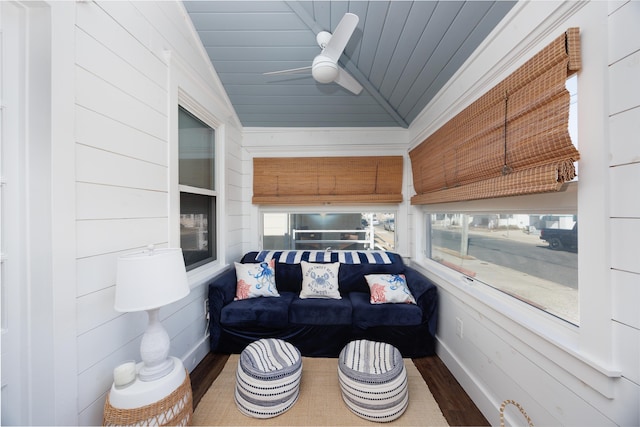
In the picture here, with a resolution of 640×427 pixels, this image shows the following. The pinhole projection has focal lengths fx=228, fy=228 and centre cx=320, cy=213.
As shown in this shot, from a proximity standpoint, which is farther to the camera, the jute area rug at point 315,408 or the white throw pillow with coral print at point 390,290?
the white throw pillow with coral print at point 390,290

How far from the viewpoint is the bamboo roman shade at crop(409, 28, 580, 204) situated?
3.35 feet

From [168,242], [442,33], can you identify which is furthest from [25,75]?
[442,33]

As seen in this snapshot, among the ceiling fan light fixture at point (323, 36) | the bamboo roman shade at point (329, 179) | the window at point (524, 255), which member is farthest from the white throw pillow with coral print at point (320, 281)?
the ceiling fan light fixture at point (323, 36)

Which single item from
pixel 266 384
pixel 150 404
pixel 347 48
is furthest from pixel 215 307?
pixel 347 48

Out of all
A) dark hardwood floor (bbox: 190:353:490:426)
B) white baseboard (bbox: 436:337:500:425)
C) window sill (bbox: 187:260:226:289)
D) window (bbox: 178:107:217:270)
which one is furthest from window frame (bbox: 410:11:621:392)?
window (bbox: 178:107:217:270)

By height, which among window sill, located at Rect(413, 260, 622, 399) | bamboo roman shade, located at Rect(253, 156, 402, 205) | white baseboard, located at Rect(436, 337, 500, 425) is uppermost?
bamboo roman shade, located at Rect(253, 156, 402, 205)

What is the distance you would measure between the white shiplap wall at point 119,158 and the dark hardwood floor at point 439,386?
178 millimetres

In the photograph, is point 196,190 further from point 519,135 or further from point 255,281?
point 519,135

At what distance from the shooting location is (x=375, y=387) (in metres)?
1.43

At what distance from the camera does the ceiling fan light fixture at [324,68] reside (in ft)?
5.10

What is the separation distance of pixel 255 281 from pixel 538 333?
2.11m

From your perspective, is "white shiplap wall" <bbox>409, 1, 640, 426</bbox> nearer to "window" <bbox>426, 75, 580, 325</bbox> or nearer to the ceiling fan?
"window" <bbox>426, 75, 580, 325</bbox>

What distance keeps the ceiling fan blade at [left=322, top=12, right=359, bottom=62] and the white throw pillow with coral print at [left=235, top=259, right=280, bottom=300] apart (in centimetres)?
198

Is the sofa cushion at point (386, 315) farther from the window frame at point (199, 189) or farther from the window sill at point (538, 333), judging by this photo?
the window frame at point (199, 189)
